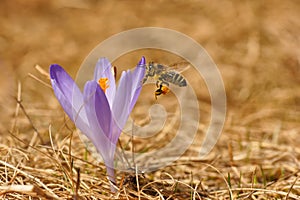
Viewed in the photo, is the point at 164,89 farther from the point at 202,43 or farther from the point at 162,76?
the point at 202,43

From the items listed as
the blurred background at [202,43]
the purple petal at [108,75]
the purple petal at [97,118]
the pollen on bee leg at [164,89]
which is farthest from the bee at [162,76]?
the blurred background at [202,43]

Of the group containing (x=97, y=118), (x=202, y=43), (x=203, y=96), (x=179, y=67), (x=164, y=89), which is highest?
(x=202, y=43)

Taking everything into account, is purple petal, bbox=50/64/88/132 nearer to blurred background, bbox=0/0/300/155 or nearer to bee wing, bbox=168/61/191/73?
bee wing, bbox=168/61/191/73

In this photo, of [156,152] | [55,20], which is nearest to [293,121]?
[156,152]

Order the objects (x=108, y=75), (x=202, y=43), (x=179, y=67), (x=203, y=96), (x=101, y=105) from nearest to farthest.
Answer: (x=101, y=105), (x=108, y=75), (x=179, y=67), (x=203, y=96), (x=202, y=43)

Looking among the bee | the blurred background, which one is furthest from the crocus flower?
the blurred background

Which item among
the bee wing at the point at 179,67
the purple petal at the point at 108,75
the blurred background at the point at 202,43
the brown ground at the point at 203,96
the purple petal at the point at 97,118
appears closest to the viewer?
the purple petal at the point at 97,118

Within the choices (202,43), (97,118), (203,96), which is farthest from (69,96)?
(202,43)

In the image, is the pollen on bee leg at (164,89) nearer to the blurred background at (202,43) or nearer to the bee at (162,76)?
the bee at (162,76)
